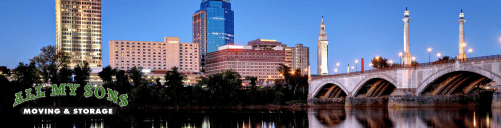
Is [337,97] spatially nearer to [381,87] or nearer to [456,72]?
[381,87]

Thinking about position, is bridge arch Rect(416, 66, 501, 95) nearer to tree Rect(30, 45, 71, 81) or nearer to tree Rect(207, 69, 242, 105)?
tree Rect(207, 69, 242, 105)

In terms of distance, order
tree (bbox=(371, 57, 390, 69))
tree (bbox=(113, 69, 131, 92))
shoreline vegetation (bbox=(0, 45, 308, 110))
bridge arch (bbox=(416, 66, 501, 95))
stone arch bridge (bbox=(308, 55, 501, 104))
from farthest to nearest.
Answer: tree (bbox=(371, 57, 390, 69)) < tree (bbox=(113, 69, 131, 92)) < shoreline vegetation (bbox=(0, 45, 308, 110)) < stone arch bridge (bbox=(308, 55, 501, 104)) < bridge arch (bbox=(416, 66, 501, 95))

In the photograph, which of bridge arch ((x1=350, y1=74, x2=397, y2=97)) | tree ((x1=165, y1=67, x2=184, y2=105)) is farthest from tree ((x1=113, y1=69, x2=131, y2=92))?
bridge arch ((x1=350, y1=74, x2=397, y2=97))

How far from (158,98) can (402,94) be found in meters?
49.1

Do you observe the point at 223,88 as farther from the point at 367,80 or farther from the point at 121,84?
the point at 367,80

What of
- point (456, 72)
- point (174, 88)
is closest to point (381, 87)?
point (456, 72)

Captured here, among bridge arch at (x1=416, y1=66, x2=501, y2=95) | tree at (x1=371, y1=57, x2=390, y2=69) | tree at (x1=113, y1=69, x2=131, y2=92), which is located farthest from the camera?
tree at (x1=371, y1=57, x2=390, y2=69)

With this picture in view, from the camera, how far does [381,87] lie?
105 m

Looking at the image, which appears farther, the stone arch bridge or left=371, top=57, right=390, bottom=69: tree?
left=371, top=57, right=390, bottom=69: tree

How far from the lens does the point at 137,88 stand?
359ft

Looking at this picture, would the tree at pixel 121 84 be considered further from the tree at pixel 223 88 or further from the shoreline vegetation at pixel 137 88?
the tree at pixel 223 88

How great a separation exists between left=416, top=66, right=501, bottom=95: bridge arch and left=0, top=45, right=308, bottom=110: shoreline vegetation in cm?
4028

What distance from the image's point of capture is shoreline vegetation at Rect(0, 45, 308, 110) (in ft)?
321

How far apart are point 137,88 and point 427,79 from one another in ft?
186
